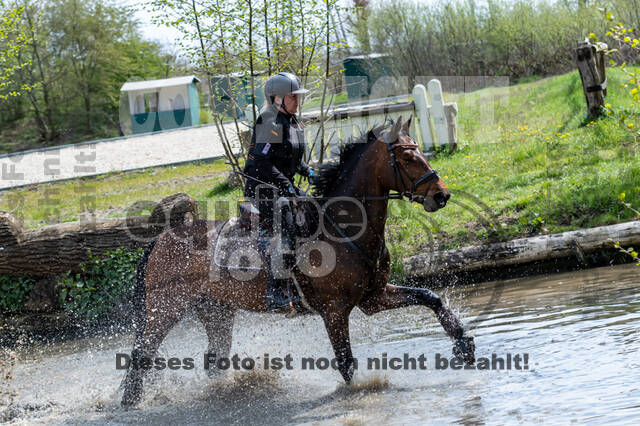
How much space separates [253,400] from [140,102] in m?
31.8

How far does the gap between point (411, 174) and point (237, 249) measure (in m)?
1.78

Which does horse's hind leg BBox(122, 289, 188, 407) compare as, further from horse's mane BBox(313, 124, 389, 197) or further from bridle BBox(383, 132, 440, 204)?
bridle BBox(383, 132, 440, 204)

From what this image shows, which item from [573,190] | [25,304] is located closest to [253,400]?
[25,304]

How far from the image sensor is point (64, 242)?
10000 millimetres

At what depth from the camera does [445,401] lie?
5.32 m

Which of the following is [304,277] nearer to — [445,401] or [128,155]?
[445,401]

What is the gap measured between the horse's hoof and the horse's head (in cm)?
124

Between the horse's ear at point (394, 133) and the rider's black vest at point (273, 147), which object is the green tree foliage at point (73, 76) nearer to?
the rider's black vest at point (273, 147)

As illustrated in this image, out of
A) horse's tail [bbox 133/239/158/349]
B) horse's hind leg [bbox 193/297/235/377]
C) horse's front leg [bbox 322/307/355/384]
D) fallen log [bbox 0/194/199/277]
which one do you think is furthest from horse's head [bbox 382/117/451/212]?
fallen log [bbox 0/194/199/277]

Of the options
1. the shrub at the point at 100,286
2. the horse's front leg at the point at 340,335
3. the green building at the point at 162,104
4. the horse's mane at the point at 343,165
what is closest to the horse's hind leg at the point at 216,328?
the horse's front leg at the point at 340,335

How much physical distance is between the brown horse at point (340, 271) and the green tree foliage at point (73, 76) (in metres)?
32.2

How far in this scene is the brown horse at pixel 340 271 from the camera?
567 cm

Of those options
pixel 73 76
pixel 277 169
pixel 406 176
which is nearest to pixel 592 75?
pixel 406 176

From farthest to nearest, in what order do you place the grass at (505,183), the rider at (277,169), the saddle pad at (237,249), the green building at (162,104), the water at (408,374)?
the green building at (162,104), the grass at (505,183), the saddle pad at (237,249), the rider at (277,169), the water at (408,374)
